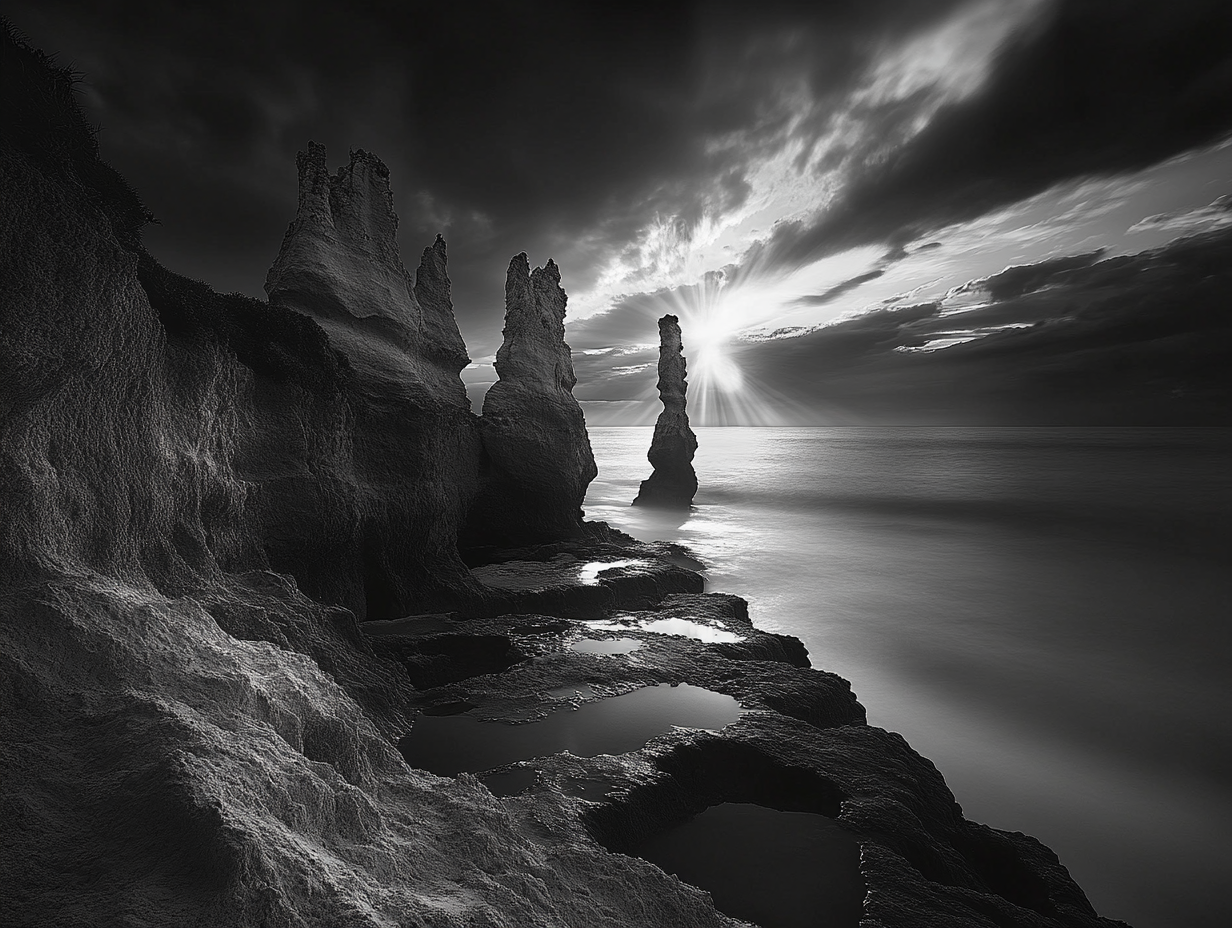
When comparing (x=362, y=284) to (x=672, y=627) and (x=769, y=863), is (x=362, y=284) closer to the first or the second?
(x=672, y=627)

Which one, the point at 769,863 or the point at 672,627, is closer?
the point at 769,863

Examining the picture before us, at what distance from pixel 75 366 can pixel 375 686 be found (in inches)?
185

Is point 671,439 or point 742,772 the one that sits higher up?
point 671,439

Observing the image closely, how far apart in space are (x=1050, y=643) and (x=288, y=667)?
24289 millimetres

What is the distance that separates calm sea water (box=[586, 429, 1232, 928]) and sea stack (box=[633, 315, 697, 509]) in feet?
8.69

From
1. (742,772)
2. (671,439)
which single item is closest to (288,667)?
(742,772)

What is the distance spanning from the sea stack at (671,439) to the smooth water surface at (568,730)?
102 ft

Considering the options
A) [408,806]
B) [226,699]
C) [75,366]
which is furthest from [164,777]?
[75,366]

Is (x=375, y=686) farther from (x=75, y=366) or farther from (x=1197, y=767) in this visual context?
(x=1197, y=767)

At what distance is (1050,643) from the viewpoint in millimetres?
19453

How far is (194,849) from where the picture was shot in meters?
2.38

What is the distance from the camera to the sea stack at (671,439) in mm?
38406

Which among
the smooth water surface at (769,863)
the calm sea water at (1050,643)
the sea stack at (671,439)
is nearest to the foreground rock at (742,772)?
the smooth water surface at (769,863)

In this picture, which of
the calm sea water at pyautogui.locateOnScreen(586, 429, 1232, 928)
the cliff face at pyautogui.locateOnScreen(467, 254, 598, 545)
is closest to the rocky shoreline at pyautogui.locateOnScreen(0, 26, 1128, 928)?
the cliff face at pyautogui.locateOnScreen(467, 254, 598, 545)
